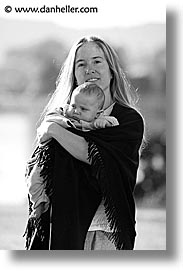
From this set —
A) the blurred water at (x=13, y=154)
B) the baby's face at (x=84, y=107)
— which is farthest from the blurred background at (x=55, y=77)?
the baby's face at (x=84, y=107)

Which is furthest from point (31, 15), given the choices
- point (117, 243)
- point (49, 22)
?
point (117, 243)

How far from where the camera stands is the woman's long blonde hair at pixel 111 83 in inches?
77.4

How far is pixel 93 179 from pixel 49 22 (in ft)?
1.64

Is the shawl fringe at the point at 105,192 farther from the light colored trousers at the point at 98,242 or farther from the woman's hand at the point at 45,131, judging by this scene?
the woman's hand at the point at 45,131

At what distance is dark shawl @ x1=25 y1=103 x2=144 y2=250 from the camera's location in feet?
6.27

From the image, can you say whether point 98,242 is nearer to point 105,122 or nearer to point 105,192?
point 105,192

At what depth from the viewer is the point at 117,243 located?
193 cm

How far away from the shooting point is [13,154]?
6.42ft

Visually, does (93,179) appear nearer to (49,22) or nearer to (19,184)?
(19,184)

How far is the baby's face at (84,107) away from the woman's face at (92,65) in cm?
7

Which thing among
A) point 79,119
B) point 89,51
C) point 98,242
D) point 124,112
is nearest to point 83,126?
point 79,119

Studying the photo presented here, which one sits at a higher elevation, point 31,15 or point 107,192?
point 31,15

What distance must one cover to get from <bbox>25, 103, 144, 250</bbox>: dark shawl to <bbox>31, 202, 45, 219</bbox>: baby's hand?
1cm

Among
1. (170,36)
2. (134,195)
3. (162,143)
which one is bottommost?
(134,195)
